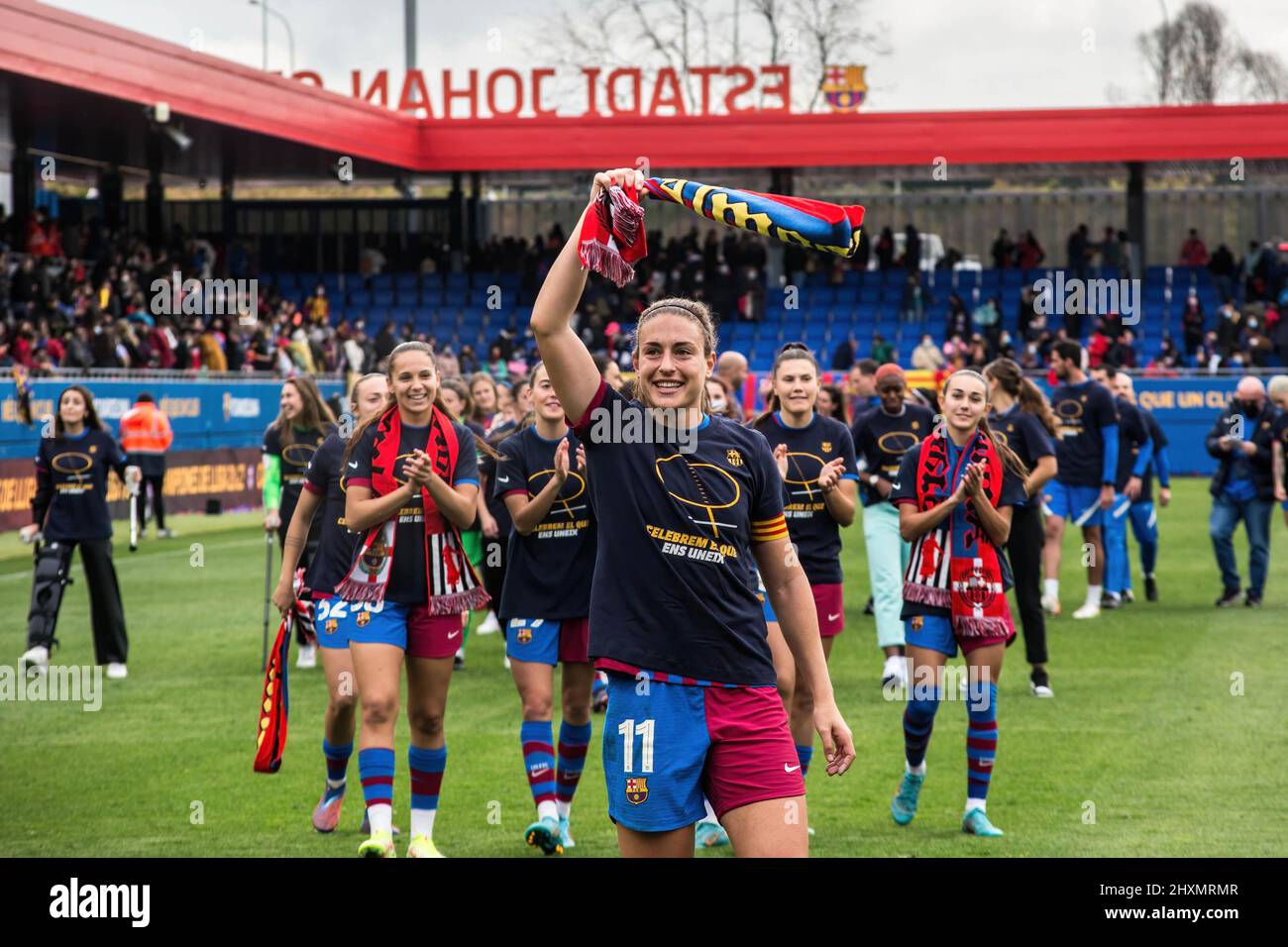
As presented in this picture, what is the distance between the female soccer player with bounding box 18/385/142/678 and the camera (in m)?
12.6

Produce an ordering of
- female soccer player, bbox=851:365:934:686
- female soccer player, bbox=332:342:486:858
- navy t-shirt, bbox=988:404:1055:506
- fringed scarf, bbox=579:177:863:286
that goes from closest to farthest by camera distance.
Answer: fringed scarf, bbox=579:177:863:286 < female soccer player, bbox=332:342:486:858 < navy t-shirt, bbox=988:404:1055:506 < female soccer player, bbox=851:365:934:686

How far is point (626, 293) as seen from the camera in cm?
3969

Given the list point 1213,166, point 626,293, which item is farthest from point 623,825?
point 1213,166

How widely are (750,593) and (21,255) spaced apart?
97.5 ft

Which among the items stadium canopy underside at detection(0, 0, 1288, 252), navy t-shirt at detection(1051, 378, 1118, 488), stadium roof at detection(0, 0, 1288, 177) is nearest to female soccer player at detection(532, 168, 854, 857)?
navy t-shirt at detection(1051, 378, 1118, 488)

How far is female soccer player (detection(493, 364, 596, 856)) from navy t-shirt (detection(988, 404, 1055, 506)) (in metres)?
4.45

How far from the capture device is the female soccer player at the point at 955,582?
8008 mm

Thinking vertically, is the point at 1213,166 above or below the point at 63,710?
above

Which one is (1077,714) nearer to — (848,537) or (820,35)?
(848,537)

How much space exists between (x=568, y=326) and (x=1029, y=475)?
7.60 metres

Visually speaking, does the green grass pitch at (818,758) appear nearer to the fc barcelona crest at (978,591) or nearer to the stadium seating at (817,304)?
the fc barcelona crest at (978,591)

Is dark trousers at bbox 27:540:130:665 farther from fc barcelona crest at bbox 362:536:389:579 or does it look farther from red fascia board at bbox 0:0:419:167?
red fascia board at bbox 0:0:419:167

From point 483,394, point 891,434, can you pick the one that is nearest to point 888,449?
point 891,434
